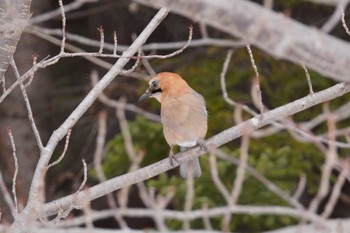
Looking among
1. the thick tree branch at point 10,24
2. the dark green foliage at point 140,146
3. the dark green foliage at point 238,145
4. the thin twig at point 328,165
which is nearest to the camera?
the thin twig at point 328,165

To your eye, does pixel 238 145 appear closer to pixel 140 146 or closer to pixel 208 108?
pixel 208 108

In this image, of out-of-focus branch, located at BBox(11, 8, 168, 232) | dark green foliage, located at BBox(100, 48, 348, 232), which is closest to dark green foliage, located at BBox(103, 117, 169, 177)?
dark green foliage, located at BBox(100, 48, 348, 232)

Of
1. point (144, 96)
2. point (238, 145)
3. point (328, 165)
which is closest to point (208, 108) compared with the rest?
point (238, 145)

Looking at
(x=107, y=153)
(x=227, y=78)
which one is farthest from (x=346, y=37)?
(x=107, y=153)

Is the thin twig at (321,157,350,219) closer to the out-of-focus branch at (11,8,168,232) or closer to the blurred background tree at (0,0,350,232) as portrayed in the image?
the out-of-focus branch at (11,8,168,232)

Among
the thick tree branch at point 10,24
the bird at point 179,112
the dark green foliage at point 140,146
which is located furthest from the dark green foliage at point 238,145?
the thick tree branch at point 10,24

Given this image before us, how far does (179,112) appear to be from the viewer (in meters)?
6.16

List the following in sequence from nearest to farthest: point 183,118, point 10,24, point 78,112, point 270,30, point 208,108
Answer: point 270,30
point 10,24
point 78,112
point 183,118
point 208,108

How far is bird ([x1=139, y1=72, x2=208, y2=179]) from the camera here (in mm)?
6035

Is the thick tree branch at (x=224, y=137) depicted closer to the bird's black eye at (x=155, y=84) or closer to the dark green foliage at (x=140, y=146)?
the bird's black eye at (x=155, y=84)

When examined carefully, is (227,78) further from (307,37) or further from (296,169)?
(307,37)

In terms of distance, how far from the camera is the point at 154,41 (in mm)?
10148

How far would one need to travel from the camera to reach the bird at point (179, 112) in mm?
6035

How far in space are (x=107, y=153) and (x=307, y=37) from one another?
6.12 meters
